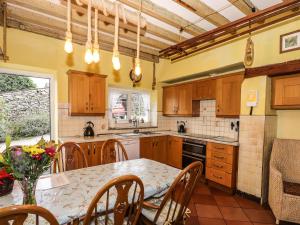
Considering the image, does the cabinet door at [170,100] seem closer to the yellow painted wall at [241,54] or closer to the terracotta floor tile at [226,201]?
the yellow painted wall at [241,54]

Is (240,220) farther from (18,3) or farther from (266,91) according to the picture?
(18,3)

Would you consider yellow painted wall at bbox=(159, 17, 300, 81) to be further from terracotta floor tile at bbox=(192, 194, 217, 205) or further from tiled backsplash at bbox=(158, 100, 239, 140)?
terracotta floor tile at bbox=(192, 194, 217, 205)

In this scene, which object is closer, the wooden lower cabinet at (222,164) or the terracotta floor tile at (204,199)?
the terracotta floor tile at (204,199)

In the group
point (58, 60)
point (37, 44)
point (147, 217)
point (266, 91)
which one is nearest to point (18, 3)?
point (37, 44)

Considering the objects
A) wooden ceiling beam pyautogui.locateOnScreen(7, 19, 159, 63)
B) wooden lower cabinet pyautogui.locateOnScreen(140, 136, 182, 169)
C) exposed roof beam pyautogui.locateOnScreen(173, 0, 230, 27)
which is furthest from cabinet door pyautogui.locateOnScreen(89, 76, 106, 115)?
exposed roof beam pyautogui.locateOnScreen(173, 0, 230, 27)

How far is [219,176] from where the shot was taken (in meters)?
3.00

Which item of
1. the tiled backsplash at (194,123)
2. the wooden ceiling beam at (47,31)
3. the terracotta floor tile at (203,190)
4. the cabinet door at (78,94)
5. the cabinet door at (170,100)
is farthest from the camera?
the cabinet door at (170,100)

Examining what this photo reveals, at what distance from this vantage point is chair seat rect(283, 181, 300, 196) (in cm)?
202

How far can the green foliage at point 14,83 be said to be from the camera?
271 cm

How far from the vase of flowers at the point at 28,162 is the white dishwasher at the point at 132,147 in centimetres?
230

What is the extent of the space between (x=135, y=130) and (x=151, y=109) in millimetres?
807

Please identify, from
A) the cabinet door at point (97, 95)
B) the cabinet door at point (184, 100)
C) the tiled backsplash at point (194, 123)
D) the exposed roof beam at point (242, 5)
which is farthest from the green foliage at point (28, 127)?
the exposed roof beam at point (242, 5)

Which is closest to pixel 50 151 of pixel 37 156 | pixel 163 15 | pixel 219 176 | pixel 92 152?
pixel 37 156

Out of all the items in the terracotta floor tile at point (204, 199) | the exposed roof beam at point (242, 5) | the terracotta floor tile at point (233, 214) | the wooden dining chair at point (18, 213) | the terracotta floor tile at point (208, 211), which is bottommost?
the terracotta floor tile at point (204, 199)
